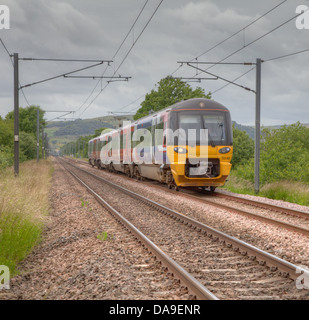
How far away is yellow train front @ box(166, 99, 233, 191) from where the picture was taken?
15062 mm

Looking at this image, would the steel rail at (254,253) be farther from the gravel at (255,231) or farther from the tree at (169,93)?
the tree at (169,93)

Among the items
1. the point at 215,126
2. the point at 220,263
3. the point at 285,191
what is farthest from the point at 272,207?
the point at 220,263

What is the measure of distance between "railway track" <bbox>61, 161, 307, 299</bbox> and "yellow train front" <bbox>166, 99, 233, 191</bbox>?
500 centimetres

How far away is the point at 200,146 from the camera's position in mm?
15117

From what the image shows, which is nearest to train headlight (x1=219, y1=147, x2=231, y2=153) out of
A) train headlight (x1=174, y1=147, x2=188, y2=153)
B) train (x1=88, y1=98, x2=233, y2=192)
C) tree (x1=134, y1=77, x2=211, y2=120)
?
train (x1=88, y1=98, x2=233, y2=192)

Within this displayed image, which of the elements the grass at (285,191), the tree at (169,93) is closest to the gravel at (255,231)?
the grass at (285,191)

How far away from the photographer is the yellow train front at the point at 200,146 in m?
15.1

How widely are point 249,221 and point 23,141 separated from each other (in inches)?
1596

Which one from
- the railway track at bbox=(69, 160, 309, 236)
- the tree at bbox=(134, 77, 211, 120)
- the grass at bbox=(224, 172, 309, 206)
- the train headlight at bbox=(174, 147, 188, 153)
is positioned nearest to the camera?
the railway track at bbox=(69, 160, 309, 236)

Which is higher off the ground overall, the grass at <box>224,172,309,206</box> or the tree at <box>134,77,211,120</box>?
the tree at <box>134,77,211,120</box>

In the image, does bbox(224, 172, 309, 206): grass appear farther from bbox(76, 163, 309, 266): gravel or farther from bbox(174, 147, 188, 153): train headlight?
bbox(174, 147, 188, 153): train headlight

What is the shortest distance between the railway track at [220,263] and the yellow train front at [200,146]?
4996 mm

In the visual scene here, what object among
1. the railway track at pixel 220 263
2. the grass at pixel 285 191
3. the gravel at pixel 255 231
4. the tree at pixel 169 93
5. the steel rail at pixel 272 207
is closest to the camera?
the railway track at pixel 220 263
